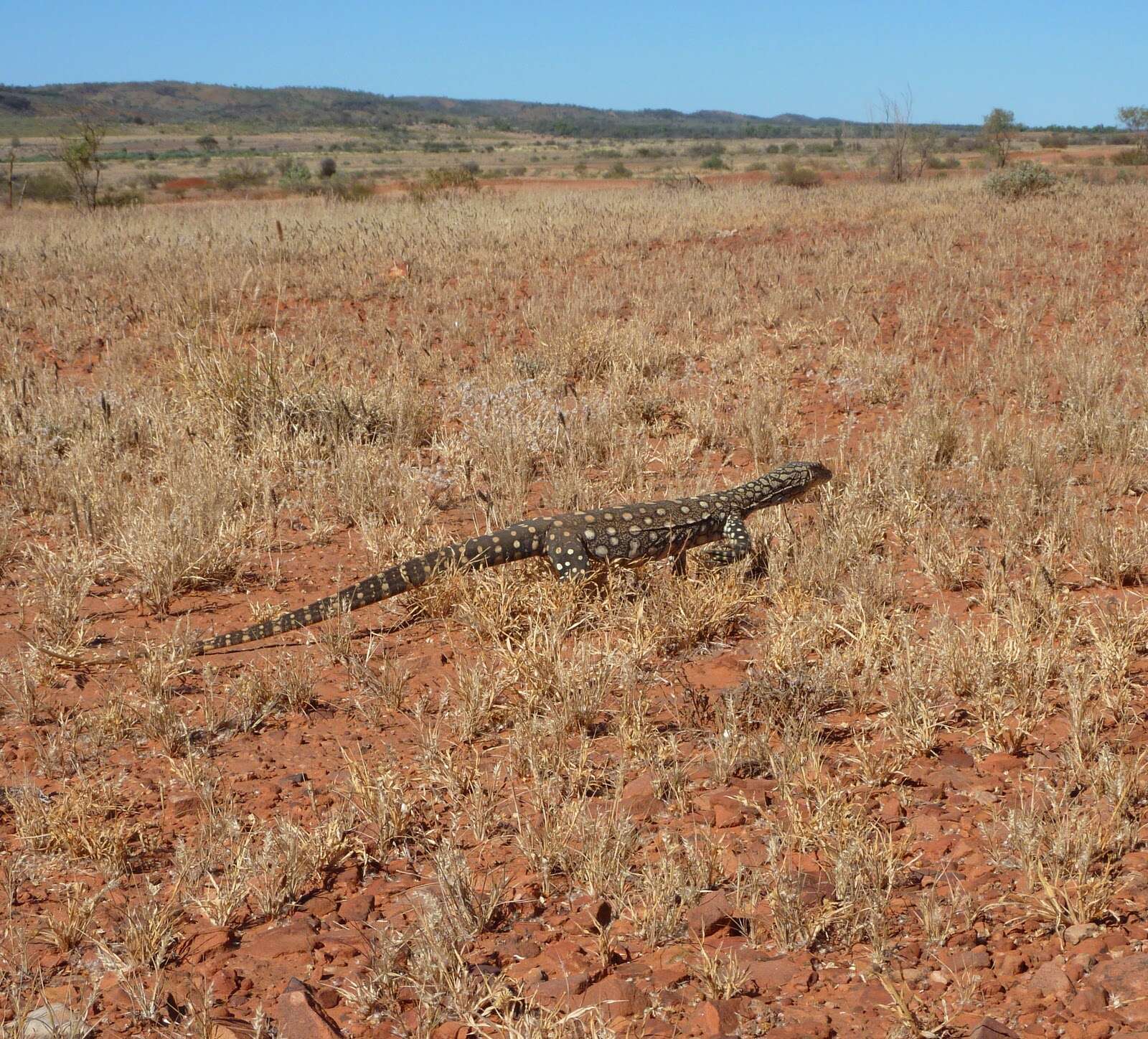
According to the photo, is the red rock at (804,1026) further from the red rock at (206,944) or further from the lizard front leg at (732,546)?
the lizard front leg at (732,546)

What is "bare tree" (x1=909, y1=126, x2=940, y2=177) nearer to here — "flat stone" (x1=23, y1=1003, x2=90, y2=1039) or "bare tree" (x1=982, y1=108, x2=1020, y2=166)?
"bare tree" (x1=982, y1=108, x2=1020, y2=166)

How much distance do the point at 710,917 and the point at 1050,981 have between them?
3.11 ft

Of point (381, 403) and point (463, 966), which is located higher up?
point (381, 403)

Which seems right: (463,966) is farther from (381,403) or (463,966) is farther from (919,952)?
(381,403)

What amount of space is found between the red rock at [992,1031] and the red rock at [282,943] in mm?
1903

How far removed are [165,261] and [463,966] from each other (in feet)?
48.6

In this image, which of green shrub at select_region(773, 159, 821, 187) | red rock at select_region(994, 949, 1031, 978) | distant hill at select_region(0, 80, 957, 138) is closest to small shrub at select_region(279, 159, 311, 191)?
green shrub at select_region(773, 159, 821, 187)

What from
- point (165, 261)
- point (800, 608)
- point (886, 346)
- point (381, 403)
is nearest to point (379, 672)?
point (800, 608)

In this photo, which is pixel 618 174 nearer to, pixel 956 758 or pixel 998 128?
pixel 998 128

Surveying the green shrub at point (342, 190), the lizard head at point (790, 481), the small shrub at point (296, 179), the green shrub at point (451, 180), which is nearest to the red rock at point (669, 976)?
the lizard head at point (790, 481)

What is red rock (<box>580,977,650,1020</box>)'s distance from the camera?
2.71 meters

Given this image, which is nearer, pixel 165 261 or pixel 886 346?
pixel 886 346

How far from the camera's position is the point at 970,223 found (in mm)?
17156

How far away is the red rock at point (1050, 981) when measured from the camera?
2654mm
